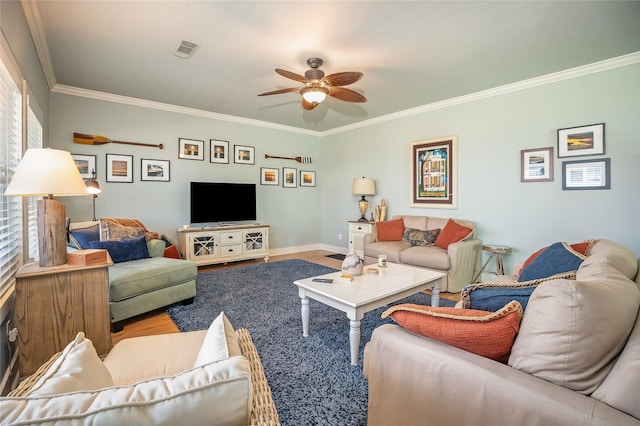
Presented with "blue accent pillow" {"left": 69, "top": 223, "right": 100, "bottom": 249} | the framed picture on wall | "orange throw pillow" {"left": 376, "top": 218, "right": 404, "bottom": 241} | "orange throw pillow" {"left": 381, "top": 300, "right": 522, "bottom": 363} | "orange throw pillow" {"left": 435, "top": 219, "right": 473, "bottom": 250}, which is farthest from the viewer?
"orange throw pillow" {"left": 376, "top": 218, "right": 404, "bottom": 241}

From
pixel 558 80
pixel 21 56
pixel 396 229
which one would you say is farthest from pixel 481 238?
pixel 21 56

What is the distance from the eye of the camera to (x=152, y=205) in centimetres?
462

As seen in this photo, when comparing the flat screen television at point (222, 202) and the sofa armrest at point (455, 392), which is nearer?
the sofa armrest at point (455, 392)

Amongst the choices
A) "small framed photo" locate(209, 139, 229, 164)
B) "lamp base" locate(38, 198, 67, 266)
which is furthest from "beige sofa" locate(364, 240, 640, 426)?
"small framed photo" locate(209, 139, 229, 164)

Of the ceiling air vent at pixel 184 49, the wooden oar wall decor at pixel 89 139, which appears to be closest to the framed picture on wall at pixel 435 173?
the ceiling air vent at pixel 184 49

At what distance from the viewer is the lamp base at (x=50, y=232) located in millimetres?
1848

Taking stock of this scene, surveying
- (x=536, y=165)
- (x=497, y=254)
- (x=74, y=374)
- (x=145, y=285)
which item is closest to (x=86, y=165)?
(x=145, y=285)

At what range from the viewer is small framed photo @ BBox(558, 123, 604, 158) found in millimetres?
3240

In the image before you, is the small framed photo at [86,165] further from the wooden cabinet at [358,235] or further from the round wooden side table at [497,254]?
the round wooden side table at [497,254]

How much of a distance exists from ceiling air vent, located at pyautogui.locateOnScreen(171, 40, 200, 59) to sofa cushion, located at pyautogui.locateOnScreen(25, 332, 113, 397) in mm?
2813

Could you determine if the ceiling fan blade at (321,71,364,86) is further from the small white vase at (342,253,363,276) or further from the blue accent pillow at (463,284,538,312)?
the blue accent pillow at (463,284,538,312)

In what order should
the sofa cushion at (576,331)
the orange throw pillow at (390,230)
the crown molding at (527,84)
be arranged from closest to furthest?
the sofa cushion at (576,331)
the crown molding at (527,84)
the orange throw pillow at (390,230)

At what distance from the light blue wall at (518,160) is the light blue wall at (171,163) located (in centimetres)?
196

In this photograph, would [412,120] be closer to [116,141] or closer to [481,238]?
[481,238]
